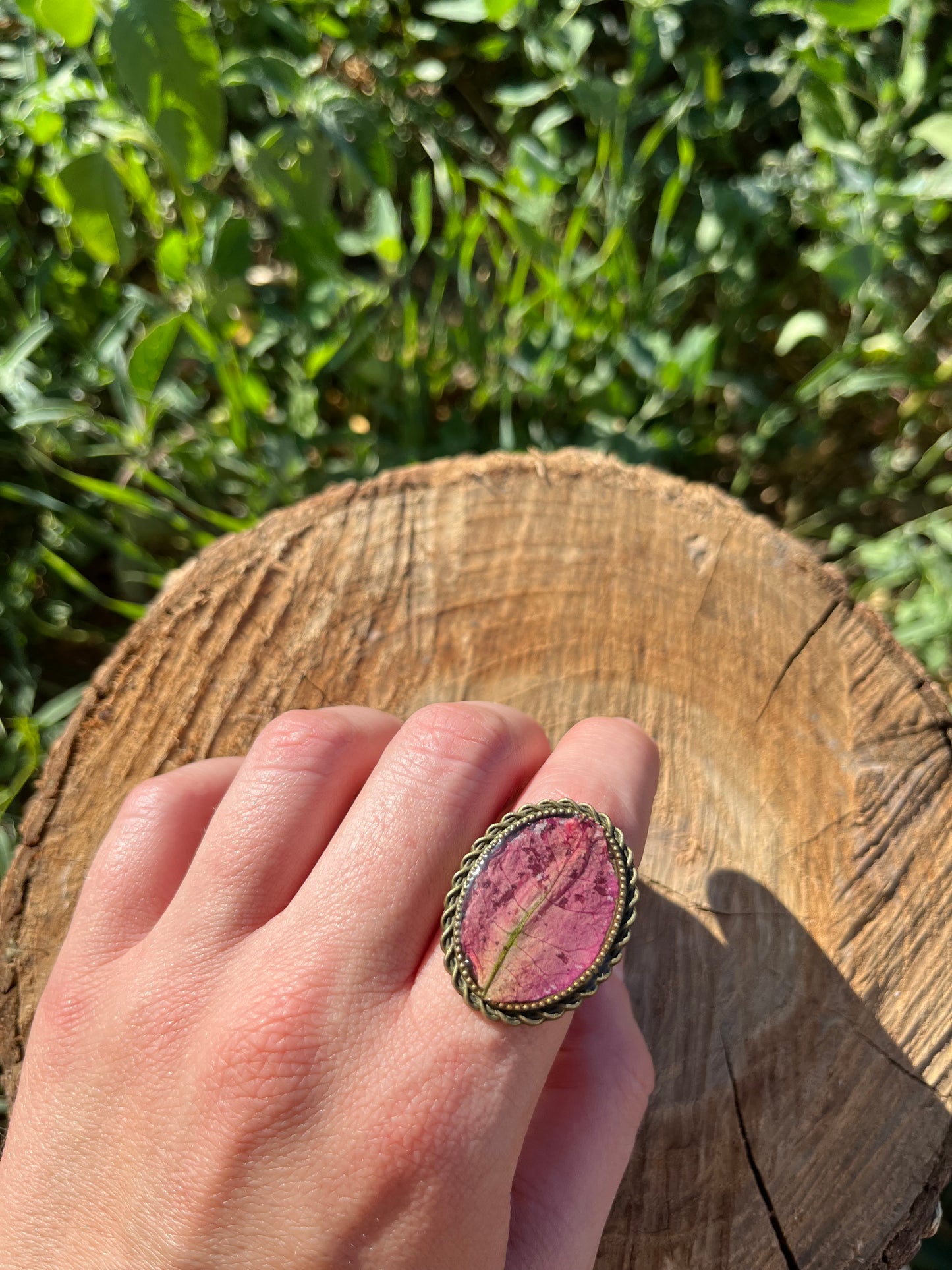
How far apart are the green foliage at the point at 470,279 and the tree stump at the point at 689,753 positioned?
0.47 metres

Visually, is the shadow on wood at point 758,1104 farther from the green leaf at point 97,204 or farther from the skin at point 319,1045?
the green leaf at point 97,204

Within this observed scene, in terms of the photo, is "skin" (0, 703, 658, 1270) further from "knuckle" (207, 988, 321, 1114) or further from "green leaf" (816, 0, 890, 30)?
"green leaf" (816, 0, 890, 30)

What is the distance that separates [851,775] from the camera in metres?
0.99

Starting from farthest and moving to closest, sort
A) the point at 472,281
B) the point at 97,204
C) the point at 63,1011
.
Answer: the point at 472,281 < the point at 97,204 < the point at 63,1011

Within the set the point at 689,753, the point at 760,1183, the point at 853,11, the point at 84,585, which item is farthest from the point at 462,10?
the point at 760,1183

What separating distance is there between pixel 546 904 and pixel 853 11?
126 centimetres

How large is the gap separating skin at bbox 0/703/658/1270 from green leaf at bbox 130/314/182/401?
2.03ft

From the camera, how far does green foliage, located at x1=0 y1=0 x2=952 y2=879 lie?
1.32m

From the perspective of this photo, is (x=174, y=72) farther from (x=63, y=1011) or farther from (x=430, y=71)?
(x=63, y=1011)

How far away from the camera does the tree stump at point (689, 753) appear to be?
0.88m

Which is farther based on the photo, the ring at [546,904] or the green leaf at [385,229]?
the green leaf at [385,229]

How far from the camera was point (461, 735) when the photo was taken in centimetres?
81

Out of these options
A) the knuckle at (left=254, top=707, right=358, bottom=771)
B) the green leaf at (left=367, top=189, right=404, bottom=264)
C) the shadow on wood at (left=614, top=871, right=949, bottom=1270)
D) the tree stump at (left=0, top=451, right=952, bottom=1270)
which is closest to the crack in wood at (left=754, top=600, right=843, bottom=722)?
the tree stump at (left=0, top=451, right=952, bottom=1270)

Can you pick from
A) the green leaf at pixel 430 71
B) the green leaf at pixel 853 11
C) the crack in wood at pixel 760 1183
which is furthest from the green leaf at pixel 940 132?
the crack in wood at pixel 760 1183
